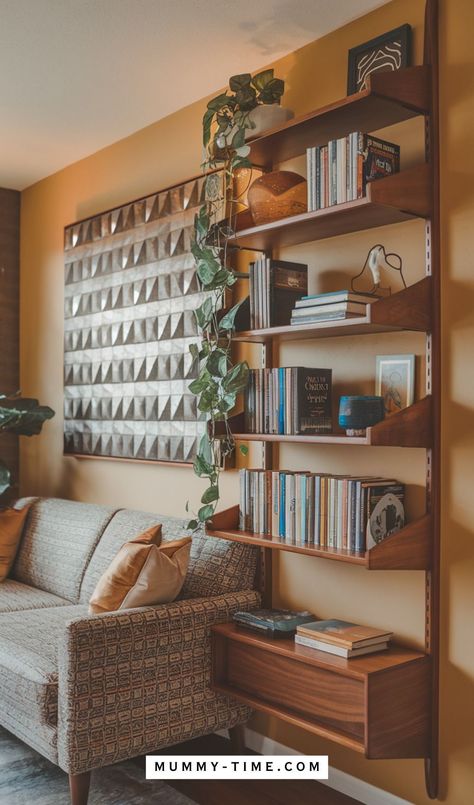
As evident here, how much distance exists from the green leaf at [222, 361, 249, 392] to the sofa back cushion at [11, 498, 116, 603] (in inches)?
47.0

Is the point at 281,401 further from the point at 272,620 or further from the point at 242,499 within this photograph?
the point at 272,620

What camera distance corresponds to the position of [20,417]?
4375 millimetres

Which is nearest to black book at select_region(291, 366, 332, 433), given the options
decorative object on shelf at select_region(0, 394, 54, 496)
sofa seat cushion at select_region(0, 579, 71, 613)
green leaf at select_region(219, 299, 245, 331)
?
green leaf at select_region(219, 299, 245, 331)

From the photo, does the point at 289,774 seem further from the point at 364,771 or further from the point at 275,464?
the point at 275,464

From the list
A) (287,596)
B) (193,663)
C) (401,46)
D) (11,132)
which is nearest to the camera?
(401,46)

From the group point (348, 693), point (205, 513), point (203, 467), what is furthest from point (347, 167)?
point (348, 693)

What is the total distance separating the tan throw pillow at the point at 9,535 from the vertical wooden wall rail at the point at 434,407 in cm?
231

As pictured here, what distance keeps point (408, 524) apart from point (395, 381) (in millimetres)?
468

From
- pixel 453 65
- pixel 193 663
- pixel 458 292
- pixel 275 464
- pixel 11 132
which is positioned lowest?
pixel 193 663

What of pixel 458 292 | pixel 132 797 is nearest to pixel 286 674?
pixel 132 797

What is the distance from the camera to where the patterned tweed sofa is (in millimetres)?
2584

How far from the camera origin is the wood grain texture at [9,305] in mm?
4992

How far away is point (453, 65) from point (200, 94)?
4.47 feet

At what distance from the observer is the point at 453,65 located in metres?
2.49
